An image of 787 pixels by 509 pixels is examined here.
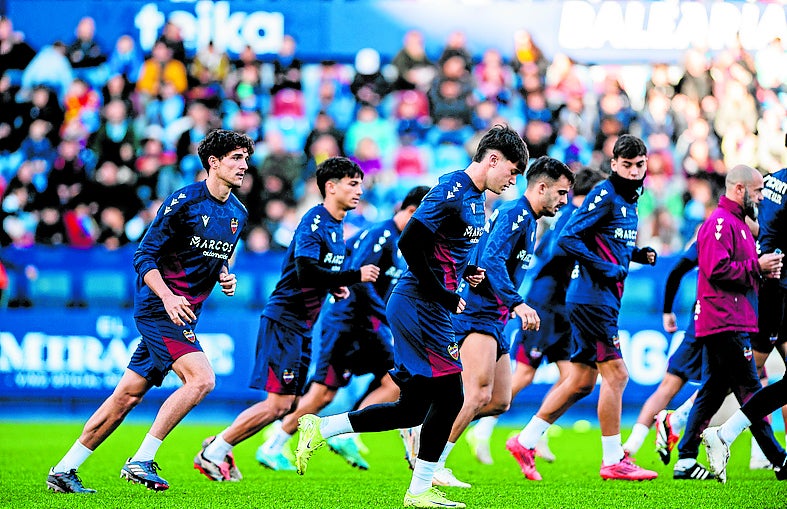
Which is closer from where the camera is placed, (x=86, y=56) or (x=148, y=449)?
(x=148, y=449)

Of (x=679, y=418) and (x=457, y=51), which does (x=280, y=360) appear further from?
(x=457, y=51)

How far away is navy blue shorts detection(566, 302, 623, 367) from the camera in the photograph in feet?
31.1

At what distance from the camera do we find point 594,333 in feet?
31.2

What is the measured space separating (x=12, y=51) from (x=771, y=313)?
568 inches

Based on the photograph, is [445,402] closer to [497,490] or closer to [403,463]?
[497,490]

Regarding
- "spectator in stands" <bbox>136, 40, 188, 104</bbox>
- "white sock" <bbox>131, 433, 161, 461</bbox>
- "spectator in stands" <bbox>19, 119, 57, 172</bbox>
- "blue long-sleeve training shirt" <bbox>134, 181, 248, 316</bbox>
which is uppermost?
"spectator in stands" <bbox>136, 40, 188, 104</bbox>

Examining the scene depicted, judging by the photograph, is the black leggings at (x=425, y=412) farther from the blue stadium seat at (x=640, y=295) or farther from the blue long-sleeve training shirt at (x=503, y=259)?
the blue stadium seat at (x=640, y=295)

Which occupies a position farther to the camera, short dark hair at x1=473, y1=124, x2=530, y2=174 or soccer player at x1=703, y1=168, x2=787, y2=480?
soccer player at x1=703, y1=168, x2=787, y2=480

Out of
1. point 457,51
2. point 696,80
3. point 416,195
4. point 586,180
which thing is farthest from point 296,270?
point 696,80

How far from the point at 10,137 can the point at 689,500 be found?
46.7 ft

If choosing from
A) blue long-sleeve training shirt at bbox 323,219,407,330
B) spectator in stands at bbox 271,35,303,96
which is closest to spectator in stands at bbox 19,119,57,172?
spectator in stands at bbox 271,35,303,96

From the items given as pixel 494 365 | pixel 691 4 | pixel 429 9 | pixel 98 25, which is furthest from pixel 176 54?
pixel 494 365

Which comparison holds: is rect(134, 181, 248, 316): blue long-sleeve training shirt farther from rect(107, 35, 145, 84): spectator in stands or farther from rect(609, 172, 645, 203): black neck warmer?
rect(107, 35, 145, 84): spectator in stands

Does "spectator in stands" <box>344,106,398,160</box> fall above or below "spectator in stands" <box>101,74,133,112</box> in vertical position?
below
